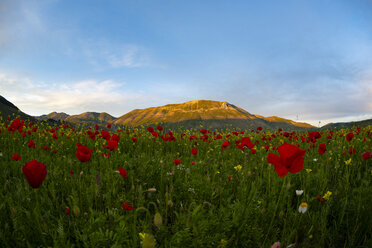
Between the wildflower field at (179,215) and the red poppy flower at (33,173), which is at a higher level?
the red poppy flower at (33,173)

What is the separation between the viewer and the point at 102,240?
4.57 ft

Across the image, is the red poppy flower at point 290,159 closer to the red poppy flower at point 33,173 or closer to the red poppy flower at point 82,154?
the red poppy flower at point 33,173

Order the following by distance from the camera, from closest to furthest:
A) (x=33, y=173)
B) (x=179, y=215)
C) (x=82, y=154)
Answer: (x=33, y=173) → (x=179, y=215) → (x=82, y=154)

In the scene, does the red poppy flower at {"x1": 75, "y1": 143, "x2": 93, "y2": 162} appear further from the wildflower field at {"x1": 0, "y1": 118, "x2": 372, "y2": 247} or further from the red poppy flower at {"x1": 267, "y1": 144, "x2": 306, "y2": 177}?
the red poppy flower at {"x1": 267, "y1": 144, "x2": 306, "y2": 177}

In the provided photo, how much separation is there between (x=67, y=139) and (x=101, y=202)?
524 cm

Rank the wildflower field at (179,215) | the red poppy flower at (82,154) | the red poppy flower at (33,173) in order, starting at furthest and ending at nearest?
the red poppy flower at (82,154) < the wildflower field at (179,215) < the red poppy flower at (33,173)

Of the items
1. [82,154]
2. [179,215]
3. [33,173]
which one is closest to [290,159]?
[179,215]

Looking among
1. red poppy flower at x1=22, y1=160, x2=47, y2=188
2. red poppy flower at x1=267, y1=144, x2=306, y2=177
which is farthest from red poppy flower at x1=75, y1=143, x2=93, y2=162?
red poppy flower at x1=267, y1=144, x2=306, y2=177

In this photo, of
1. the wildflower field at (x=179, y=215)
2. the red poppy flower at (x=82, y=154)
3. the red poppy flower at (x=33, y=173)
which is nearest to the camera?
the red poppy flower at (x=33, y=173)

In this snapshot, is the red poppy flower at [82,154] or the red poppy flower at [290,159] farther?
the red poppy flower at [82,154]

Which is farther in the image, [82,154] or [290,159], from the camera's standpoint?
[82,154]

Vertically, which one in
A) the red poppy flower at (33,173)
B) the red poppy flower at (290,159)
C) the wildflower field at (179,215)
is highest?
the red poppy flower at (290,159)

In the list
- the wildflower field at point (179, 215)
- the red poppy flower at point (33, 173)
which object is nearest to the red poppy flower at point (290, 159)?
the wildflower field at point (179, 215)

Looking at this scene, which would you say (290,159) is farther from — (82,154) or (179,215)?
(82,154)
